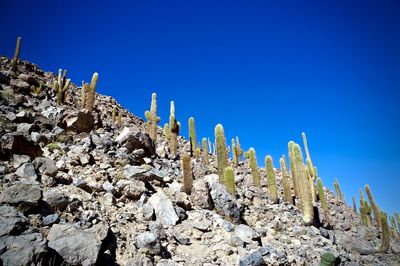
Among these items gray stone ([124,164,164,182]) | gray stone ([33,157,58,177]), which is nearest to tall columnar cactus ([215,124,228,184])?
gray stone ([124,164,164,182])

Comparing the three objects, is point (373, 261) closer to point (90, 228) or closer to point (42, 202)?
point (90, 228)

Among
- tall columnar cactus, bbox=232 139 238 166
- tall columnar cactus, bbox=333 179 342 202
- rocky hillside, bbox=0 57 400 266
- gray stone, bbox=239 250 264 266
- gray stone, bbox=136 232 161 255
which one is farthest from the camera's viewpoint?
tall columnar cactus, bbox=333 179 342 202

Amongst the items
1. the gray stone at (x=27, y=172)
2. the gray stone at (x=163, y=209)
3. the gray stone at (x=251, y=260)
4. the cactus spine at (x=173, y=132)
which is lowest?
the gray stone at (x=251, y=260)

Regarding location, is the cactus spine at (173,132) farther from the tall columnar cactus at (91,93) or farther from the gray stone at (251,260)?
the gray stone at (251,260)

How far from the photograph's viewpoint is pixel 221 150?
Answer: 42.7 ft

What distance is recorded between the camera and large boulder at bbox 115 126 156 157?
11.4 meters

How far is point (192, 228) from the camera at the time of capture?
7988 millimetres

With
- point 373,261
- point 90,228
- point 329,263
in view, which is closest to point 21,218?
point 90,228

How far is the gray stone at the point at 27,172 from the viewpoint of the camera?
686cm

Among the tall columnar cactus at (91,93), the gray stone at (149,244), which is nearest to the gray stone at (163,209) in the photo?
the gray stone at (149,244)

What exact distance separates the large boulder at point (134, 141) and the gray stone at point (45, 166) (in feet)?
12.8

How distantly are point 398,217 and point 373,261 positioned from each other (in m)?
20.3

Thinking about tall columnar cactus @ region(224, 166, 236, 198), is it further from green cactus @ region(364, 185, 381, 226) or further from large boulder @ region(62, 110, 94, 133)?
green cactus @ region(364, 185, 381, 226)

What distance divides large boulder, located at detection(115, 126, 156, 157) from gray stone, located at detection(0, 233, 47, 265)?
695 centimetres
